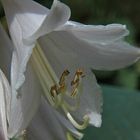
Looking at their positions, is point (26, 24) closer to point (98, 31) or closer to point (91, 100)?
point (98, 31)

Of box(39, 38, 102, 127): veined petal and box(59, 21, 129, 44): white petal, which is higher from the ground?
box(59, 21, 129, 44): white petal

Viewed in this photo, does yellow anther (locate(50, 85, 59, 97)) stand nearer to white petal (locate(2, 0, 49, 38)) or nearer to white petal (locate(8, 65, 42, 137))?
white petal (locate(8, 65, 42, 137))

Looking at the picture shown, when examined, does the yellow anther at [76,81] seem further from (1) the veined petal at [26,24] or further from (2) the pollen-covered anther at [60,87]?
(1) the veined petal at [26,24]

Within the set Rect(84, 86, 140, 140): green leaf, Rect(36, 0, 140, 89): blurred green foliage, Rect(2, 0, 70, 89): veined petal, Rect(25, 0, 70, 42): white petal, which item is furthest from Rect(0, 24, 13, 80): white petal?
Rect(36, 0, 140, 89): blurred green foliage

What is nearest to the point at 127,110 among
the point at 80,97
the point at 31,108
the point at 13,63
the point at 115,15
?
the point at 80,97

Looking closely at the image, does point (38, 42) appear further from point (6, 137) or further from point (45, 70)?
point (6, 137)

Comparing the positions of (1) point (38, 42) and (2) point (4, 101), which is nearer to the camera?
(2) point (4, 101)

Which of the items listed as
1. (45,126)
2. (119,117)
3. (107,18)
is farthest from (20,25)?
(107,18)

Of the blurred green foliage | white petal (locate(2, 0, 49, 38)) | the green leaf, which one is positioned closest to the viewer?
white petal (locate(2, 0, 49, 38))
